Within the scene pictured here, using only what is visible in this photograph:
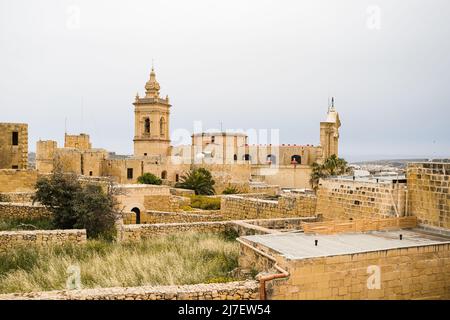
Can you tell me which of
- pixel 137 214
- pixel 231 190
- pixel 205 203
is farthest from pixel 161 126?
pixel 137 214

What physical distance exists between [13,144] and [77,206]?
12.3m

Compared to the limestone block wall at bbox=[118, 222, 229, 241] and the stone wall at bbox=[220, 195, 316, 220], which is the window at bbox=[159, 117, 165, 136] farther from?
the limestone block wall at bbox=[118, 222, 229, 241]

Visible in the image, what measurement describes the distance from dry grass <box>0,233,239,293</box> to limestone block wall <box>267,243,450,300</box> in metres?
1.73

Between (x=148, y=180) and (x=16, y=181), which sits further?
(x=148, y=180)

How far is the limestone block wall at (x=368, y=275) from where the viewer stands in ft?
21.8

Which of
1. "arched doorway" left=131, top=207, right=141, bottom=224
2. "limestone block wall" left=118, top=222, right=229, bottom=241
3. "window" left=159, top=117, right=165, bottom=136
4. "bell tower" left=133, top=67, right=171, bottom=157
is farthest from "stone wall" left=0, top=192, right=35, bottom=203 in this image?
"window" left=159, top=117, right=165, bottom=136

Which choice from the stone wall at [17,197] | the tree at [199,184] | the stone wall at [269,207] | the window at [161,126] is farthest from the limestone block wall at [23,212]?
the window at [161,126]

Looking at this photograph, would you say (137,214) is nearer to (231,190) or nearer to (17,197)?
(17,197)

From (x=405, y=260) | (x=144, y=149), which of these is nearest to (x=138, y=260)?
(x=405, y=260)

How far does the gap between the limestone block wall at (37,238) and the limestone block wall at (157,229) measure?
3.81 feet

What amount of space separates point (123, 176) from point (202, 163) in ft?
23.8

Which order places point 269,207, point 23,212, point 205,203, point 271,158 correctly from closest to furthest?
point 269,207, point 23,212, point 205,203, point 271,158

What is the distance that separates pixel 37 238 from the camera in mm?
10797

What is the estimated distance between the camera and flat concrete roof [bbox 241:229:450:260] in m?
7.29
